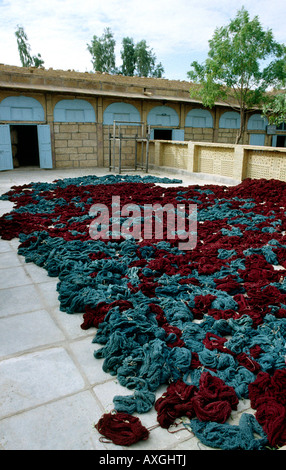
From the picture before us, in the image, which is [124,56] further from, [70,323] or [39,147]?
[70,323]

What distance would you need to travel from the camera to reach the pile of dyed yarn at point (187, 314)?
206cm

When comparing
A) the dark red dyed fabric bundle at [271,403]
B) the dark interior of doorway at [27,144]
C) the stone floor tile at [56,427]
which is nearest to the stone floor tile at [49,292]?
the stone floor tile at [56,427]

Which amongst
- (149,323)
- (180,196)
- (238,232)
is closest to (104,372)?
(149,323)

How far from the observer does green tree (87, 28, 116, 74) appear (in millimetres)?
34500

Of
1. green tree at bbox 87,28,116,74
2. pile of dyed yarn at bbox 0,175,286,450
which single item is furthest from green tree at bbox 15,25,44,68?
pile of dyed yarn at bbox 0,175,286,450

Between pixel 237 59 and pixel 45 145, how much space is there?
9.39 m

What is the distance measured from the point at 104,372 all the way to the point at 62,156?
1445 centimetres

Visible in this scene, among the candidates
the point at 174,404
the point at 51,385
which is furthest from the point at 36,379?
the point at 174,404

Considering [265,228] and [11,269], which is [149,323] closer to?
[11,269]

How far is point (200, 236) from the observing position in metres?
5.51

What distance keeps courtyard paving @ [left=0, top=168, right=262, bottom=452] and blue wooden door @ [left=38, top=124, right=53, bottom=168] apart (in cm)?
1245

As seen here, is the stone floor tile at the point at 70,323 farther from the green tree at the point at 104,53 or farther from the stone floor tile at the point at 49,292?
the green tree at the point at 104,53

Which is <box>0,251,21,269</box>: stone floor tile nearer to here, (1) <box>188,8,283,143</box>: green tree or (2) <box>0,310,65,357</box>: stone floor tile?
(2) <box>0,310,65,357</box>: stone floor tile
